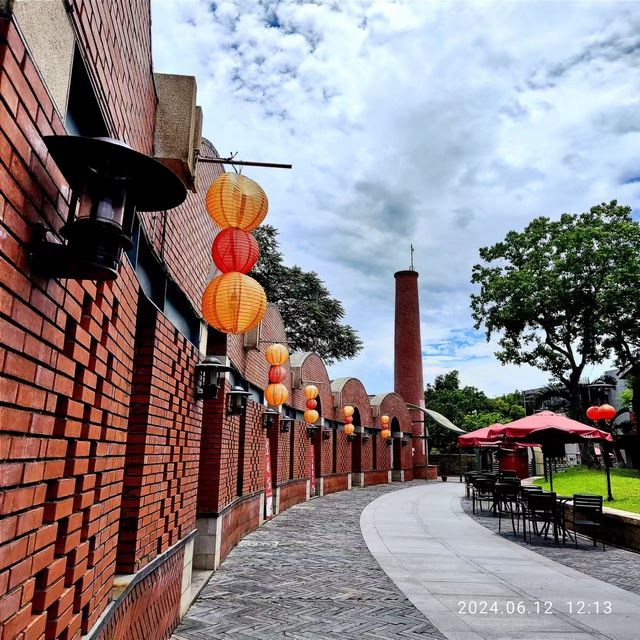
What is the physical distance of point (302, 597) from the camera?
243 inches

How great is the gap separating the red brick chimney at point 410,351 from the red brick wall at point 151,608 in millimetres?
28665

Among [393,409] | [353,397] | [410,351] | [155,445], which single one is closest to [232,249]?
[155,445]

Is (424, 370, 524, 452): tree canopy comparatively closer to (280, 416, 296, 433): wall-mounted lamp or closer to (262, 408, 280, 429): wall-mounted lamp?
(280, 416, 296, 433): wall-mounted lamp

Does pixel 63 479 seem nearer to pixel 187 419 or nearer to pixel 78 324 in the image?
pixel 78 324

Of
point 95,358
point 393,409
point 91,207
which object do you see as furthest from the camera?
point 393,409

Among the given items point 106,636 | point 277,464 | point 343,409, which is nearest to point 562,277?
point 343,409

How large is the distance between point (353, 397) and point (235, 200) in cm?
2036

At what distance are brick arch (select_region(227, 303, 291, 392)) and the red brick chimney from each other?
20.9 meters

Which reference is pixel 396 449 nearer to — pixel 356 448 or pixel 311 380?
pixel 356 448

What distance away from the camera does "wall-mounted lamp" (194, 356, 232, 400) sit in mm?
5594

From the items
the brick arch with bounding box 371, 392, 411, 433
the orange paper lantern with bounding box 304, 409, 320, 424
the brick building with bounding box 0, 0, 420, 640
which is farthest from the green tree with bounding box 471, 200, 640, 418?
the brick building with bounding box 0, 0, 420, 640

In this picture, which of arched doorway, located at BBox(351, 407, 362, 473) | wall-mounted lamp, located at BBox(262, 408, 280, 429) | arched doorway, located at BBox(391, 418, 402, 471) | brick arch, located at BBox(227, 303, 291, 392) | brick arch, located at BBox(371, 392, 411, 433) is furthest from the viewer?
arched doorway, located at BBox(391, 418, 402, 471)

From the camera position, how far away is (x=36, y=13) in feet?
5.75

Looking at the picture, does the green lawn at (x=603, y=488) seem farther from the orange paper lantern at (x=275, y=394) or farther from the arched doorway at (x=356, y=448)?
the arched doorway at (x=356, y=448)
